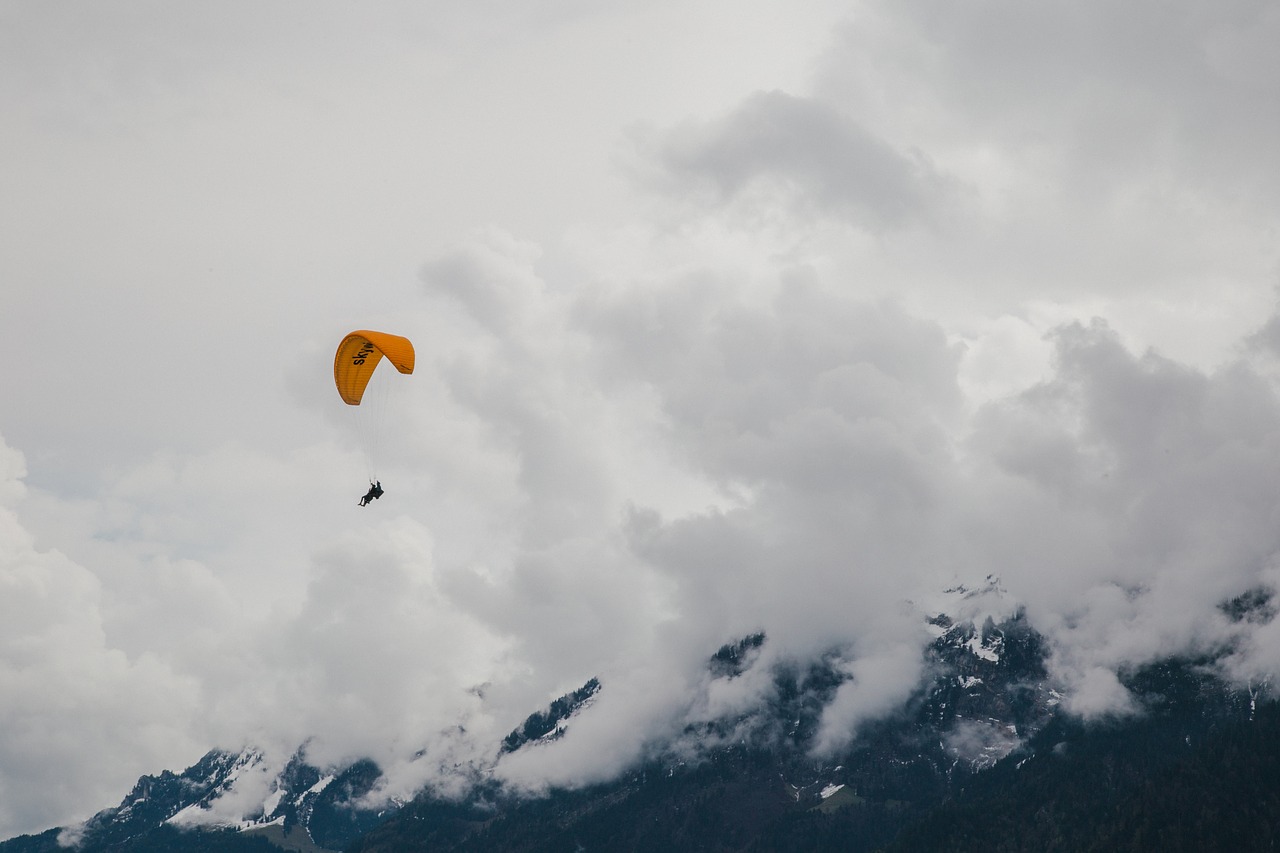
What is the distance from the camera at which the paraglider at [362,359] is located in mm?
121312

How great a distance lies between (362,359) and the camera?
130625mm

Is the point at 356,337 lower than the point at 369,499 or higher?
higher

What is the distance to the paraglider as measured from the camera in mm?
121312

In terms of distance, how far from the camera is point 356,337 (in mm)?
126188

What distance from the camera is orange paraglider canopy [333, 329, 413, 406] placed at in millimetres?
122875

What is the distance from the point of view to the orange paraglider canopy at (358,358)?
123 metres

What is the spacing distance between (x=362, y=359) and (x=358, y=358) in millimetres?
452

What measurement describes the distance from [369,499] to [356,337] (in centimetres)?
1783

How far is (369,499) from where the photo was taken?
406ft

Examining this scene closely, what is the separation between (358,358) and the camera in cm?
13050
